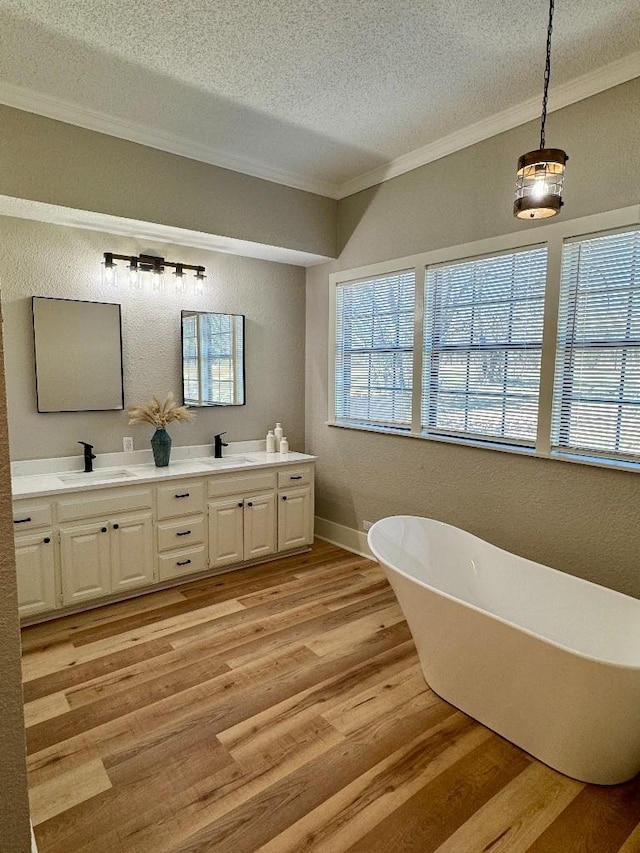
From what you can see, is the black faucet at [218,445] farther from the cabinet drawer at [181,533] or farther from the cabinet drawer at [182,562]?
the cabinet drawer at [182,562]

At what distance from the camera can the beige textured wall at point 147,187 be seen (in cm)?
271

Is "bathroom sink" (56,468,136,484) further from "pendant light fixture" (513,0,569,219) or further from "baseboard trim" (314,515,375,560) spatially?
"pendant light fixture" (513,0,569,219)

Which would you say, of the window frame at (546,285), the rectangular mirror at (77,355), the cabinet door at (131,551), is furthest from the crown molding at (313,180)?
the cabinet door at (131,551)

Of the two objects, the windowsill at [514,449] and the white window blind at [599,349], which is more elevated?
the white window blind at [599,349]

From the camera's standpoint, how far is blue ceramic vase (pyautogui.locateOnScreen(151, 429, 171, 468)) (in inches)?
139

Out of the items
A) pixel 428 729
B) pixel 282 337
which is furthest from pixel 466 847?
pixel 282 337

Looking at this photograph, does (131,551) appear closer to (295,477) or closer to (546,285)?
(295,477)

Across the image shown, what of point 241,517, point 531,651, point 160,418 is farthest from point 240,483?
point 531,651

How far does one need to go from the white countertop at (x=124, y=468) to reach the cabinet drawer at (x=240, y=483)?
0.21 ft

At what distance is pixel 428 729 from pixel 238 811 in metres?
0.86

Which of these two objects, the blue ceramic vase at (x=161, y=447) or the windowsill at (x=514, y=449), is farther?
the blue ceramic vase at (x=161, y=447)

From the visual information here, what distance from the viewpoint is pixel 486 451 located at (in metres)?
3.08

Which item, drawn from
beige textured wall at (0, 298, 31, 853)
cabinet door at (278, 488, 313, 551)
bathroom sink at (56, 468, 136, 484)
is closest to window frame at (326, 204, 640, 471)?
cabinet door at (278, 488, 313, 551)

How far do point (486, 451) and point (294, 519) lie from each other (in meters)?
1.71
